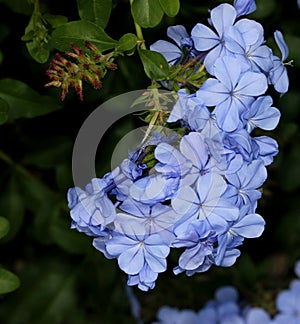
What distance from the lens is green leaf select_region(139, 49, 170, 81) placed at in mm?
1302

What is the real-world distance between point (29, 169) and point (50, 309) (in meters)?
0.36

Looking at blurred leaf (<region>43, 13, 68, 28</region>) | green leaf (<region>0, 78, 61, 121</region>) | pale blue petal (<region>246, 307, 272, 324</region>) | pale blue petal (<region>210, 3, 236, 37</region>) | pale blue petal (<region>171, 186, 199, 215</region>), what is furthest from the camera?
pale blue petal (<region>246, 307, 272, 324</region>)

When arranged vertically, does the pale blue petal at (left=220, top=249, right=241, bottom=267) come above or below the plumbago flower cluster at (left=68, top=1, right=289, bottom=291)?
below

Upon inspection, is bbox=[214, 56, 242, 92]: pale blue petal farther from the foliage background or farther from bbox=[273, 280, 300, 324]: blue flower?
bbox=[273, 280, 300, 324]: blue flower

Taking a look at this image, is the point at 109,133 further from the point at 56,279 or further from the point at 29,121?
the point at 56,279

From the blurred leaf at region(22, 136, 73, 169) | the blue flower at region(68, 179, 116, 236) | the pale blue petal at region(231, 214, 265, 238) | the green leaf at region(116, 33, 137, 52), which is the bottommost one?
the blurred leaf at region(22, 136, 73, 169)

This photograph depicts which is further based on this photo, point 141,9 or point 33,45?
point 33,45

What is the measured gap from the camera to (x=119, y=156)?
1545 mm

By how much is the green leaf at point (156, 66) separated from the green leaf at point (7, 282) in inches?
18.2

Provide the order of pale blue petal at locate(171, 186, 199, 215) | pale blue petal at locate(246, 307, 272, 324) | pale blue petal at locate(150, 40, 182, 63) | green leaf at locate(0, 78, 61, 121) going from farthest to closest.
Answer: pale blue petal at locate(246, 307, 272, 324)
green leaf at locate(0, 78, 61, 121)
pale blue petal at locate(150, 40, 182, 63)
pale blue petal at locate(171, 186, 199, 215)

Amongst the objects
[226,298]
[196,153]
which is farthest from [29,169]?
[196,153]

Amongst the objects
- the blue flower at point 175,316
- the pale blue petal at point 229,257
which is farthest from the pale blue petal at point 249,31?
the blue flower at point 175,316

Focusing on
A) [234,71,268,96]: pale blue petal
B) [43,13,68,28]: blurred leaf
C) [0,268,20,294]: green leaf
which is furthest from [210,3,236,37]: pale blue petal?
[0,268,20,294]: green leaf

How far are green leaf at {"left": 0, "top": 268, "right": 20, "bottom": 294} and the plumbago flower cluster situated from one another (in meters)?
0.27
